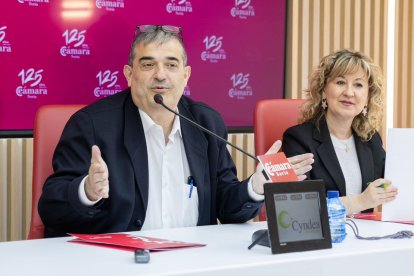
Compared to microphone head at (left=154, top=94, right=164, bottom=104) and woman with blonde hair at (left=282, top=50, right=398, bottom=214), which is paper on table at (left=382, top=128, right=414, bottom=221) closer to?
woman with blonde hair at (left=282, top=50, right=398, bottom=214)

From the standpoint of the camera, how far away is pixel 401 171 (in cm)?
258

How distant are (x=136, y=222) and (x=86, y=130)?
363mm

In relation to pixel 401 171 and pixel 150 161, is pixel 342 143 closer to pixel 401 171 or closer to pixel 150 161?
pixel 401 171

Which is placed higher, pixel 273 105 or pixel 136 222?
pixel 273 105

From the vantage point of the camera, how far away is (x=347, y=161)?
332 cm

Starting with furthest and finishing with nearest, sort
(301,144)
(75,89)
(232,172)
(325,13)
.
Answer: (325,13), (75,89), (301,144), (232,172)

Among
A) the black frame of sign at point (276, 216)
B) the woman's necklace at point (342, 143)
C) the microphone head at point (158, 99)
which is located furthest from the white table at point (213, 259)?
the woman's necklace at point (342, 143)

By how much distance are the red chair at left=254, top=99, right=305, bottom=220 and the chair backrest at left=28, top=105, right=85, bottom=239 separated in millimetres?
909

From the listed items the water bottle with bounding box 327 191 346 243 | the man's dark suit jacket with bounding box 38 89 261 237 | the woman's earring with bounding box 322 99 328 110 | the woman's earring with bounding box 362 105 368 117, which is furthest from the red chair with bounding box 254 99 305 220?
the water bottle with bounding box 327 191 346 243

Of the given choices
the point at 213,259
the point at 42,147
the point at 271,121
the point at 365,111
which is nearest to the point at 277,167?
the point at 213,259

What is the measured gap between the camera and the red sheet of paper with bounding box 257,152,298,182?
2.03m

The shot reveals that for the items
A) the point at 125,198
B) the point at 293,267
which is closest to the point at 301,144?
the point at 125,198

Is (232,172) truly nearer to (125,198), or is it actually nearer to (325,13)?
(125,198)

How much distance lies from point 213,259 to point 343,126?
1.80 m
